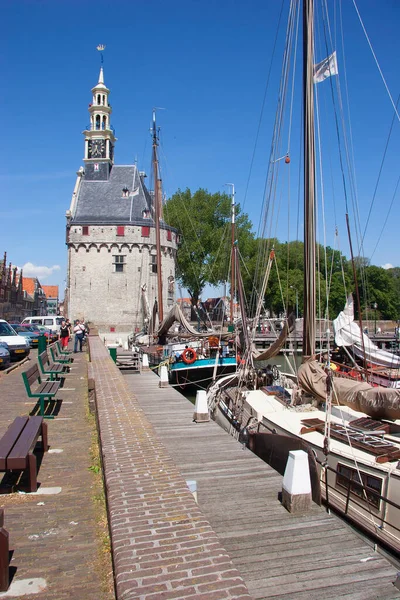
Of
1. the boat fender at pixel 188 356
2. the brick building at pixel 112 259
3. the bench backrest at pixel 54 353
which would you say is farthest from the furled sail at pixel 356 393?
the brick building at pixel 112 259

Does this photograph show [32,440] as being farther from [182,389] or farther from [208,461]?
[182,389]

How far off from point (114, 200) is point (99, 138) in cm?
860

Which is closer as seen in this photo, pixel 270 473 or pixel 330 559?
pixel 330 559

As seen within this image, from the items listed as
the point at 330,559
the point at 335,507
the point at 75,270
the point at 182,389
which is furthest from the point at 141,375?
the point at 75,270

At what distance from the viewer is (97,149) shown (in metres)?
55.5

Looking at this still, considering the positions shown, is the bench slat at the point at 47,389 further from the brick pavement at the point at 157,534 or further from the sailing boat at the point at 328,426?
the sailing boat at the point at 328,426

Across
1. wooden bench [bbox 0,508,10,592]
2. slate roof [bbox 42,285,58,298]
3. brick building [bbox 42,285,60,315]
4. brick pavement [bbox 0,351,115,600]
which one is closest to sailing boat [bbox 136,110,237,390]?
brick pavement [bbox 0,351,115,600]

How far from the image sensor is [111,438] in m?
7.35

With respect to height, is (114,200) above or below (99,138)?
below

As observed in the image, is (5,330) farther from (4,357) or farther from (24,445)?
(24,445)

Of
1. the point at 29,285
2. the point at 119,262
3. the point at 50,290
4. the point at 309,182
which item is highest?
the point at 50,290

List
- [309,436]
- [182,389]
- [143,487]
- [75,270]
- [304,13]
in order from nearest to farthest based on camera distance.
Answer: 1. [143,487]
2. [309,436]
3. [304,13]
4. [182,389]
5. [75,270]

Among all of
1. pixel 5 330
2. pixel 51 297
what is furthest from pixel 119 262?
pixel 51 297

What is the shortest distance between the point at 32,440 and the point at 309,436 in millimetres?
6200
